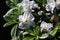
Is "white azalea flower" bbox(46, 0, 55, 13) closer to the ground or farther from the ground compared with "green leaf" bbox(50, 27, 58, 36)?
farther from the ground

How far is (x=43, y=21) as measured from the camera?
146cm

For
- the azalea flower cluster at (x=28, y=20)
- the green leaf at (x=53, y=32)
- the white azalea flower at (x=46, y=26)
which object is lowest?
the green leaf at (x=53, y=32)

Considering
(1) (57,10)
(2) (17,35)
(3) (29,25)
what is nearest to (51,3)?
(1) (57,10)

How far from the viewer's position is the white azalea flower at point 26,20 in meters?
1.42

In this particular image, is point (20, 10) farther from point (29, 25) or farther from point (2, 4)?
point (2, 4)

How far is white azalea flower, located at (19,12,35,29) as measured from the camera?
1421 mm

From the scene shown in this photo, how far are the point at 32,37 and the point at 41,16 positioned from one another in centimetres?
16

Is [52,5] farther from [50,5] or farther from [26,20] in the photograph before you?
[26,20]

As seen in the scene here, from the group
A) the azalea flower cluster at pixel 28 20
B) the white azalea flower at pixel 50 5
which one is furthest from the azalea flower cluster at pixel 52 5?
the azalea flower cluster at pixel 28 20

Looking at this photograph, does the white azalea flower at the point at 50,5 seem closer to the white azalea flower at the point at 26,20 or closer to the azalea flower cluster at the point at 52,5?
the azalea flower cluster at the point at 52,5

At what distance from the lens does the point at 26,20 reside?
1.41m

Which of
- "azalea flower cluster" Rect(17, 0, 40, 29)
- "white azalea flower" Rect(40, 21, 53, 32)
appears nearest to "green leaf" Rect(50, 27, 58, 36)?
"white azalea flower" Rect(40, 21, 53, 32)

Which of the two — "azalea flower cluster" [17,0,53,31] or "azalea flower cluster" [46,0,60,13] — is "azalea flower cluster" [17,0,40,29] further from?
"azalea flower cluster" [46,0,60,13]

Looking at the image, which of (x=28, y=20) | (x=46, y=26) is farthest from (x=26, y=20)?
(x=46, y=26)
